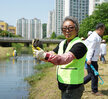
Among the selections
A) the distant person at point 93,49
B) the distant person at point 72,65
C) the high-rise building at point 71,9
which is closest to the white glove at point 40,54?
the distant person at point 72,65

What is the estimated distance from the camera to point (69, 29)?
2.29 meters

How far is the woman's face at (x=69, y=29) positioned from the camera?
229 centimetres

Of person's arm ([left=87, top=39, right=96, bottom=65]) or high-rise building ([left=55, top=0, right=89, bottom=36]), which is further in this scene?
high-rise building ([left=55, top=0, right=89, bottom=36])

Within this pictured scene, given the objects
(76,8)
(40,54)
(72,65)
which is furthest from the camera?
(76,8)

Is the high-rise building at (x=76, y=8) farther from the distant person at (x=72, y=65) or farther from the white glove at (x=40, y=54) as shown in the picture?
the white glove at (x=40, y=54)

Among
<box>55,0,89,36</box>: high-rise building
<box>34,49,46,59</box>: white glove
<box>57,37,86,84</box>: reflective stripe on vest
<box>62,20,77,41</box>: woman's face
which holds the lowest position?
<box>57,37,86,84</box>: reflective stripe on vest

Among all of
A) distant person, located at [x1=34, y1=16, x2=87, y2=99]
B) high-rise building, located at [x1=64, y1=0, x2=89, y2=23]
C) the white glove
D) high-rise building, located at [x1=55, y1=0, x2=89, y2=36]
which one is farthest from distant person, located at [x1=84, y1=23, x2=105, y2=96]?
high-rise building, located at [x1=64, y1=0, x2=89, y2=23]

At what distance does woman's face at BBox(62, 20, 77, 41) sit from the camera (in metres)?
2.29

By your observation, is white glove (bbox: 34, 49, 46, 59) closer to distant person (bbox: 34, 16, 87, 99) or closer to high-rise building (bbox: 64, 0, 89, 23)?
distant person (bbox: 34, 16, 87, 99)

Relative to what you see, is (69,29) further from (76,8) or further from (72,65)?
(76,8)

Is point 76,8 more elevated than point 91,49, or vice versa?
point 76,8

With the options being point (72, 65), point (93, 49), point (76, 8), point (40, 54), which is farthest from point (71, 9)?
point (40, 54)

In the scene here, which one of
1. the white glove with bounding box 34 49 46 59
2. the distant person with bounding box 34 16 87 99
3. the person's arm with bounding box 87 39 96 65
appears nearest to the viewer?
the white glove with bounding box 34 49 46 59

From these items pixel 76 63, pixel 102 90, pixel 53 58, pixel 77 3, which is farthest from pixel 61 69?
pixel 77 3
